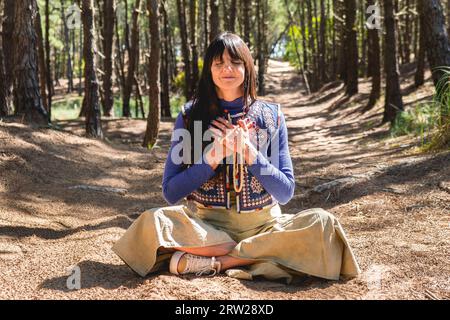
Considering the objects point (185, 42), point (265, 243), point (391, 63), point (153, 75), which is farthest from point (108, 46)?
point (265, 243)

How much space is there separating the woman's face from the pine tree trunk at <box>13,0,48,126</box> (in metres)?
5.45

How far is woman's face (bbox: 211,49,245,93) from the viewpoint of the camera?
114 inches

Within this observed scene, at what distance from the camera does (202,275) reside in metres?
2.92

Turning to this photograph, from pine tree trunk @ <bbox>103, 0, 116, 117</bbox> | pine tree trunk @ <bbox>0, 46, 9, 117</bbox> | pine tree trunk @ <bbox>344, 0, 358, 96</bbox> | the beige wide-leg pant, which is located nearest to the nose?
the beige wide-leg pant

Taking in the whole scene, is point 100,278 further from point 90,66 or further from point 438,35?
point 438,35

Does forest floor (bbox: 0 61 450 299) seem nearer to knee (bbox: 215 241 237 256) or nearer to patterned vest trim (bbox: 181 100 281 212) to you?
knee (bbox: 215 241 237 256)

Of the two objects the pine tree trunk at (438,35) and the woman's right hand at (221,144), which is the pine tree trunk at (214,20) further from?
the woman's right hand at (221,144)

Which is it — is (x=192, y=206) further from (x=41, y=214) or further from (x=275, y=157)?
(x=275, y=157)

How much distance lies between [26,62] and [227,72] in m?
5.52

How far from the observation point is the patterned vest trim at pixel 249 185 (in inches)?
117

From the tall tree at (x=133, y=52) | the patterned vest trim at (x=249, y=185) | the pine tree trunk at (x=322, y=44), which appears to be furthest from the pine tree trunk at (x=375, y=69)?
the pine tree trunk at (x=322, y=44)

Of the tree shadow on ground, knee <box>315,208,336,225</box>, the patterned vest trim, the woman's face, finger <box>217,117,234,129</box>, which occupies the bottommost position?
the tree shadow on ground

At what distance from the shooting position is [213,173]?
286 cm
